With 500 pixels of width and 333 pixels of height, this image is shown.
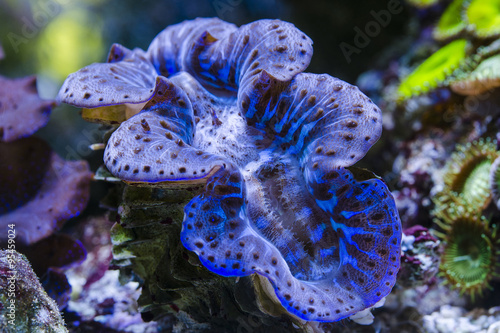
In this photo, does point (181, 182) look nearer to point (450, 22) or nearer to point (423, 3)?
point (450, 22)

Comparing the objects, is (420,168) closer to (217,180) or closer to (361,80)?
(217,180)

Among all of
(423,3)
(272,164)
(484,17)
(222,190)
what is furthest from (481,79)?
(222,190)

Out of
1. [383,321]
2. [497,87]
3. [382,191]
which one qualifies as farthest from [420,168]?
[382,191]

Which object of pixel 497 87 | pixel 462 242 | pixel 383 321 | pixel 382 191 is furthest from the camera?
pixel 497 87

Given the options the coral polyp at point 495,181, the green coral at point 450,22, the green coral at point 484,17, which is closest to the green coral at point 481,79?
the green coral at point 484,17

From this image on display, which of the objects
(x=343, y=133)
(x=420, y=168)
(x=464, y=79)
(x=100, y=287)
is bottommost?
(x=100, y=287)
